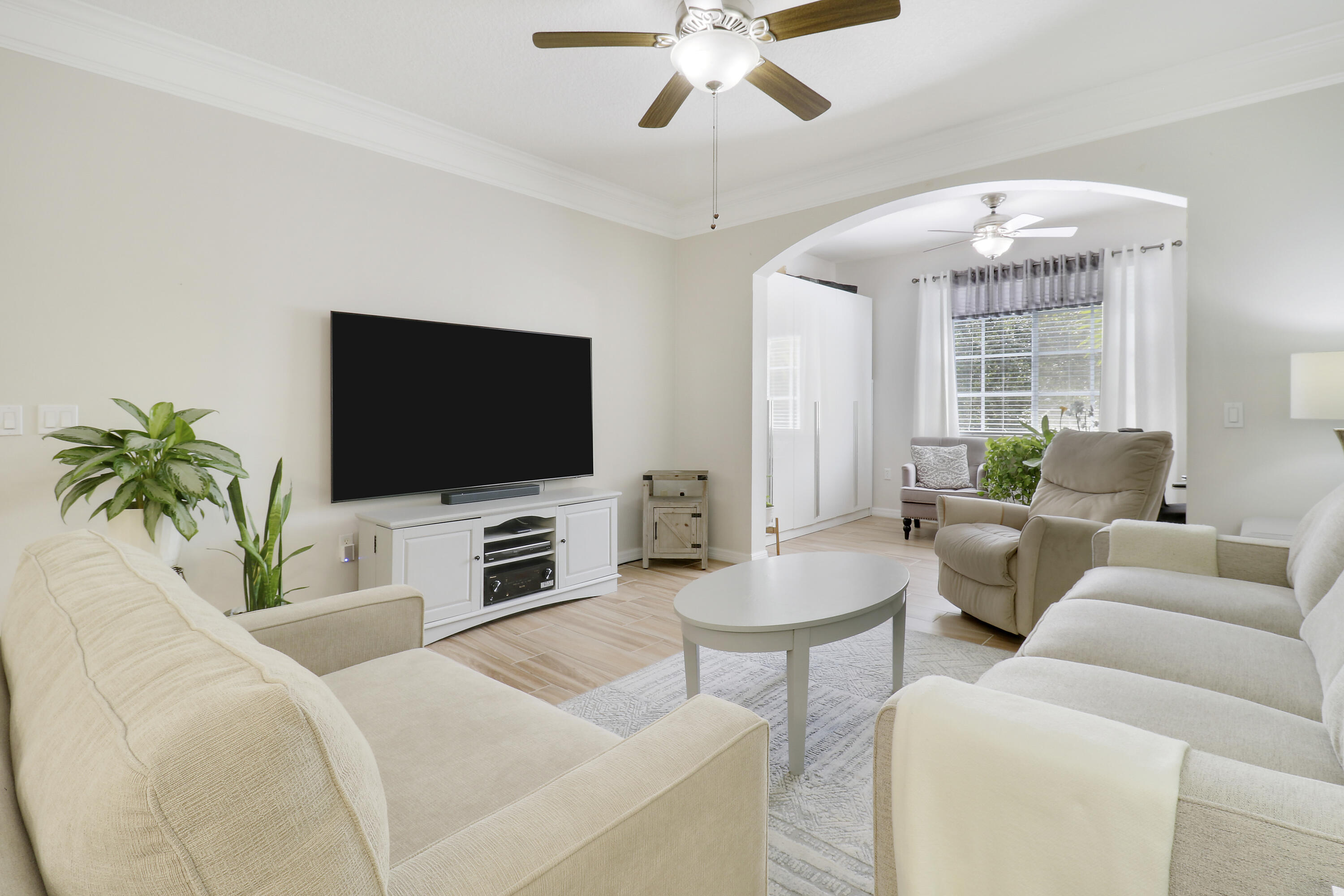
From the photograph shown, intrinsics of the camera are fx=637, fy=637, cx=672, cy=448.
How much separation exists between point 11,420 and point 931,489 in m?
5.89

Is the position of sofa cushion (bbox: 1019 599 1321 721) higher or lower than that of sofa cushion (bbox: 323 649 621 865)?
higher

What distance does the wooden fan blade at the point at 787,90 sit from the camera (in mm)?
2322

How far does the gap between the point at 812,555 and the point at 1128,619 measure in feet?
4.20

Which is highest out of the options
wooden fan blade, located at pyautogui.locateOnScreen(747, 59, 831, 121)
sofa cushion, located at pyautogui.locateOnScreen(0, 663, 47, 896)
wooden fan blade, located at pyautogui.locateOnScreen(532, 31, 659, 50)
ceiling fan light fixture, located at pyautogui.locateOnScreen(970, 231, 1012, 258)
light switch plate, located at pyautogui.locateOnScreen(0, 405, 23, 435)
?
ceiling fan light fixture, located at pyautogui.locateOnScreen(970, 231, 1012, 258)

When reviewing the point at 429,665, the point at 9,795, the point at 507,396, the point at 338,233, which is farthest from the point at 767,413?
the point at 9,795

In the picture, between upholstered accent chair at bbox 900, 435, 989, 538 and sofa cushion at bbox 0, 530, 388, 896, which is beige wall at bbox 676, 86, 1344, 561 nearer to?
upholstered accent chair at bbox 900, 435, 989, 538

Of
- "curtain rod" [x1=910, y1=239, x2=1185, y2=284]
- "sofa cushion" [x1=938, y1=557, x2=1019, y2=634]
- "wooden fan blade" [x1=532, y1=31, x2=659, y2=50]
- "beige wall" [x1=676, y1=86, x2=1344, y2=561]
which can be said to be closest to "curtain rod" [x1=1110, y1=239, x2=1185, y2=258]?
"curtain rod" [x1=910, y1=239, x2=1185, y2=284]

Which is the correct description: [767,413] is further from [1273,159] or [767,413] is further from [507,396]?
[1273,159]

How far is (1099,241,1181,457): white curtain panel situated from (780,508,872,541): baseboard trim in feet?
Answer: 7.46

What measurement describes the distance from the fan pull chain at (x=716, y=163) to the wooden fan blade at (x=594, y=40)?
1.02ft

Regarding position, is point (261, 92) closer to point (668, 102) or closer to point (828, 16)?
point (668, 102)

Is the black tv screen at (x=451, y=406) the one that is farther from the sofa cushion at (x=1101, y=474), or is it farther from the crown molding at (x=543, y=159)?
the sofa cushion at (x=1101, y=474)

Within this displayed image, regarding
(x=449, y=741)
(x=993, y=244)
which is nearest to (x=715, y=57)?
(x=449, y=741)

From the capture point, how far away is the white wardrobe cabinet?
17.9 ft
